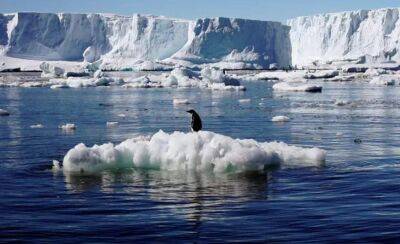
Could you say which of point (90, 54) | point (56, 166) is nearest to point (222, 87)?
point (56, 166)

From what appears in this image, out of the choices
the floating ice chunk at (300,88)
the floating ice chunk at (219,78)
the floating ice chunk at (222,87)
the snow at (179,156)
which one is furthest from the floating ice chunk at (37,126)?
the floating ice chunk at (219,78)

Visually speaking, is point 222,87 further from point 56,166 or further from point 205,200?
point 205,200

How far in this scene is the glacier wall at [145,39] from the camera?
16988 centimetres

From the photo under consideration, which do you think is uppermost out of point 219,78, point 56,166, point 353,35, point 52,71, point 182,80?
point 353,35

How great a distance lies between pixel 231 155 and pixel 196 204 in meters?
3.80

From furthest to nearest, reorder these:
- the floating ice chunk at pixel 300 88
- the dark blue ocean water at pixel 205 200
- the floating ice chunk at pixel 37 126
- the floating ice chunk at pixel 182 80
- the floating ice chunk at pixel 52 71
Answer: the floating ice chunk at pixel 52 71 < the floating ice chunk at pixel 182 80 < the floating ice chunk at pixel 300 88 < the floating ice chunk at pixel 37 126 < the dark blue ocean water at pixel 205 200

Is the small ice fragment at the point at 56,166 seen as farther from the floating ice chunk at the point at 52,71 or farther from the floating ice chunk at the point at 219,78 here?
the floating ice chunk at the point at 52,71

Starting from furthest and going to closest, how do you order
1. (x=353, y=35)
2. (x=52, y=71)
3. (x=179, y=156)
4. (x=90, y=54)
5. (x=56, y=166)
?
1. (x=90, y=54)
2. (x=353, y=35)
3. (x=52, y=71)
4. (x=56, y=166)
5. (x=179, y=156)

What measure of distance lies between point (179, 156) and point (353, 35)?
165 m

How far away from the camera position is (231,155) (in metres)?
16.2

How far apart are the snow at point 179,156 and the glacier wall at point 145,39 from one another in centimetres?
14916

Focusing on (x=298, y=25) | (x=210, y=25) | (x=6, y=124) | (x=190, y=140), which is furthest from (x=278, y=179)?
(x=298, y=25)

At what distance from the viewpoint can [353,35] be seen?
175750mm

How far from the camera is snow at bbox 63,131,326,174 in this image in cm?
1627
